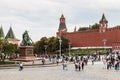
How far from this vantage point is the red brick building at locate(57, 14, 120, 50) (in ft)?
334

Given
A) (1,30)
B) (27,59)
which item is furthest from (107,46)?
(27,59)

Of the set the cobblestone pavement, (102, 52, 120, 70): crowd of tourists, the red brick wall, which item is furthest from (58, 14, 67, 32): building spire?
the cobblestone pavement

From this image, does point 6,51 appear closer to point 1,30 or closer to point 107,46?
point 107,46

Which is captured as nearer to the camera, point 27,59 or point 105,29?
point 27,59

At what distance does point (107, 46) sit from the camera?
10294cm

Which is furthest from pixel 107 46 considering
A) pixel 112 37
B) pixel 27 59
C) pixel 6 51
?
pixel 27 59

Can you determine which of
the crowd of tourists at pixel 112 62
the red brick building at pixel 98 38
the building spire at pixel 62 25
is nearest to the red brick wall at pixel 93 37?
the red brick building at pixel 98 38

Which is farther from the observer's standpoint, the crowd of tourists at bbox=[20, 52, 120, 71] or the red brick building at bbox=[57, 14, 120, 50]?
the red brick building at bbox=[57, 14, 120, 50]

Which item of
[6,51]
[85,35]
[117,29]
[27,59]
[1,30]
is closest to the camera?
[27,59]

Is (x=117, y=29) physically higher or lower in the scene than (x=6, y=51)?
higher

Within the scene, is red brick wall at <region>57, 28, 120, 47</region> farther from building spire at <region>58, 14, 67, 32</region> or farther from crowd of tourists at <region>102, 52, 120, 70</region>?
crowd of tourists at <region>102, 52, 120, 70</region>

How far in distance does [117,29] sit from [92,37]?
878 centimetres

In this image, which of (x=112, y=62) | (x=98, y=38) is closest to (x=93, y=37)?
(x=98, y=38)

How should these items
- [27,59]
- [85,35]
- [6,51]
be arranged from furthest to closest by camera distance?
[85,35] → [6,51] → [27,59]
